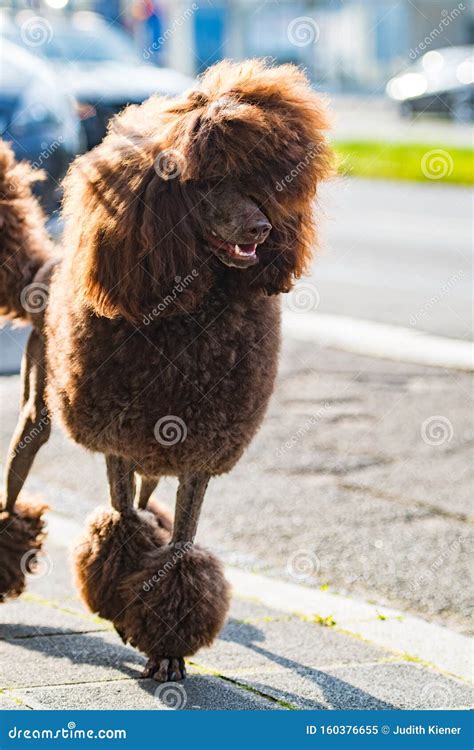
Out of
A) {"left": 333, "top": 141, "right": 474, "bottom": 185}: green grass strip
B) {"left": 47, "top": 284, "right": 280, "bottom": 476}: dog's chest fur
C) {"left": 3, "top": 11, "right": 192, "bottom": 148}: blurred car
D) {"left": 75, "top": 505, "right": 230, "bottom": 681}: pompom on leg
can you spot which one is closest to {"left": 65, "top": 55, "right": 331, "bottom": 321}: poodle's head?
{"left": 47, "top": 284, "right": 280, "bottom": 476}: dog's chest fur

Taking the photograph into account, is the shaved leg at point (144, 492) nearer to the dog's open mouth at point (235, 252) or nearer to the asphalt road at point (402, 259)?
the dog's open mouth at point (235, 252)

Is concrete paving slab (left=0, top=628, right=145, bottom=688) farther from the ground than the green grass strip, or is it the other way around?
concrete paving slab (left=0, top=628, right=145, bottom=688)

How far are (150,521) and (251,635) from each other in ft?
1.94

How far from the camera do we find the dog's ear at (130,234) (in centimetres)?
327

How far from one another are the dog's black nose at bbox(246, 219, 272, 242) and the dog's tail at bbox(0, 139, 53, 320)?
1.14m

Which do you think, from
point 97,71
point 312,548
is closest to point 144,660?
point 312,548

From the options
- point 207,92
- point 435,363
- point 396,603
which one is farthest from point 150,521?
point 435,363

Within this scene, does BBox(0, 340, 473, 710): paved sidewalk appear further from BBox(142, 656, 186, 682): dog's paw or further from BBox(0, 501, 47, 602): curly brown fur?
BBox(0, 501, 47, 602): curly brown fur

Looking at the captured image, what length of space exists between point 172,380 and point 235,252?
45 centimetres

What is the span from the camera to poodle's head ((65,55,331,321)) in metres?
3.22

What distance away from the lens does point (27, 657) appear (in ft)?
12.6

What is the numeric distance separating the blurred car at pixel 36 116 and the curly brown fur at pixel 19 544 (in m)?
3.88

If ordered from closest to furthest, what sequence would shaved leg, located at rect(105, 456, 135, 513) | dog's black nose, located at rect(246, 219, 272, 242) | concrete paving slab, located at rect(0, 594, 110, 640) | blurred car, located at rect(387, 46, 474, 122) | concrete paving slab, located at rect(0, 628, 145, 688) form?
dog's black nose, located at rect(246, 219, 272, 242) → concrete paving slab, located at rect(0, 628, 145, 688) → shaved leg, located at rect(105, 456, 135, 513) → concrete paving slab, located at rect(0, 594, 110, 640) → blurred car, located at rect(387, 46, 474, 122)

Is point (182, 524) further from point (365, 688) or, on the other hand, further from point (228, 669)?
point (365, 688)
